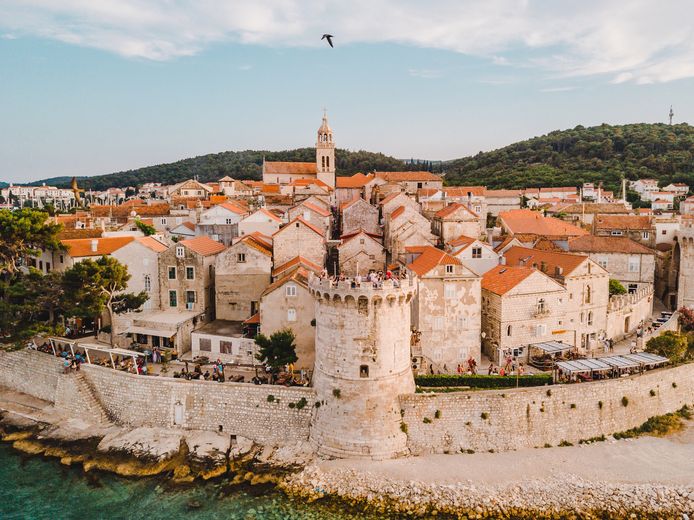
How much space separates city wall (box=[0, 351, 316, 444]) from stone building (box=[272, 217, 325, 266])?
12.4 meters

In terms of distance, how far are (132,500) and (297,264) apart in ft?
54.9

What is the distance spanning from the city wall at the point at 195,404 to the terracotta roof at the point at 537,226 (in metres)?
31.1

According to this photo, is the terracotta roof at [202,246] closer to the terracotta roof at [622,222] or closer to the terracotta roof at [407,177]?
the terracotta roof at [622,222]

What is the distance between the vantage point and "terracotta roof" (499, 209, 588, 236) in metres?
48.2

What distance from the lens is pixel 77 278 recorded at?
31.4m

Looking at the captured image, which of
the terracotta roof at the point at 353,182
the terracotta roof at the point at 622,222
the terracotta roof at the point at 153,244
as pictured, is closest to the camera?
the terracotta roof at the point at 153,244

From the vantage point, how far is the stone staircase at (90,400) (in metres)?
29.1

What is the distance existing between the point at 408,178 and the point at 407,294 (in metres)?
51.9

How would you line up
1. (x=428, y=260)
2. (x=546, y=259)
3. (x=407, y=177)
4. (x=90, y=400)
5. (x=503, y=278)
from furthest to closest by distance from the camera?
(x=407, y=177)
(x=546, y=259)
(x=503, y=278)
(x=428, y=260)
(x=90, y=400)

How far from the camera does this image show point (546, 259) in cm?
3622

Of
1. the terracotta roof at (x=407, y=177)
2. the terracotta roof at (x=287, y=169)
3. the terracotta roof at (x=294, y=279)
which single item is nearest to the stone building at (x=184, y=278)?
the terracotta roof at (x=294, y=279)

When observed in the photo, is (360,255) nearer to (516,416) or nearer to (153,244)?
(153,244)

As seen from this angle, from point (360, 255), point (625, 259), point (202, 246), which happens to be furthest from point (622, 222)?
point (202, 246)

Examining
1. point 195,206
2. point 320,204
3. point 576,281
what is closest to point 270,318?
point 576,281
